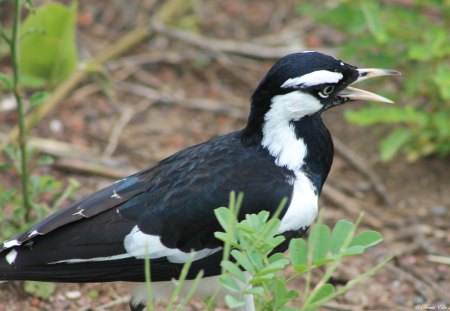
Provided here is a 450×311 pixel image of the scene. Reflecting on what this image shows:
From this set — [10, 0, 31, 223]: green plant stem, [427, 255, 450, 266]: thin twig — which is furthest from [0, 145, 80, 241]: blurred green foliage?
[427, 255, 450, 266]: thin twig

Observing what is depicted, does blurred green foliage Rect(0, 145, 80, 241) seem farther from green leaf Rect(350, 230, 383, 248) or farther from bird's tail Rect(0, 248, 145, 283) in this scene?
green leaf Rect(350, 230, 383, 248)

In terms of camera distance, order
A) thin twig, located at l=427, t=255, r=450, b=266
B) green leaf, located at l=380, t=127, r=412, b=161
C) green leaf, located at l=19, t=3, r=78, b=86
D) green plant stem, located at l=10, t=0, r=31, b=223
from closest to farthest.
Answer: green plant stem, located at l=10, t=0, r=31, b=223
thin twig, located at l=427, t=255, r=450, b=266
green leaf, located at l=380, t=127, r=412, b=161
green leaf, located at l=19, t=3, r=78, b=86

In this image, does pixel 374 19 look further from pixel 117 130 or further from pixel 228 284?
pixel 228 284

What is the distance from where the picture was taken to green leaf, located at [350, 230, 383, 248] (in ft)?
8.22

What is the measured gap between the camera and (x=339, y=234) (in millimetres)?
2543

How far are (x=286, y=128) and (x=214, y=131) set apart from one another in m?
1.82

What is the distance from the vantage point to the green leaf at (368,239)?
8.22ft

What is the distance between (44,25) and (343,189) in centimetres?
168

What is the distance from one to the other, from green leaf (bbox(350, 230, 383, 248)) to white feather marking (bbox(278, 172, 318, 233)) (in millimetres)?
461

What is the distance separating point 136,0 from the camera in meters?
5.62

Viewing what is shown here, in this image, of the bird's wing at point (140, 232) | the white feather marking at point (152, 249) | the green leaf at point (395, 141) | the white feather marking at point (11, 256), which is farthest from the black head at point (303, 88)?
the green leaf at point (395, 141)

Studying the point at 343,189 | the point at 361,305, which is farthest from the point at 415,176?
the point at 361,305

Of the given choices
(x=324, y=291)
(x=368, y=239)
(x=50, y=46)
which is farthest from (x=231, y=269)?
(x=50, y=46)

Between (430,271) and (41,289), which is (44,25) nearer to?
(41,289)
